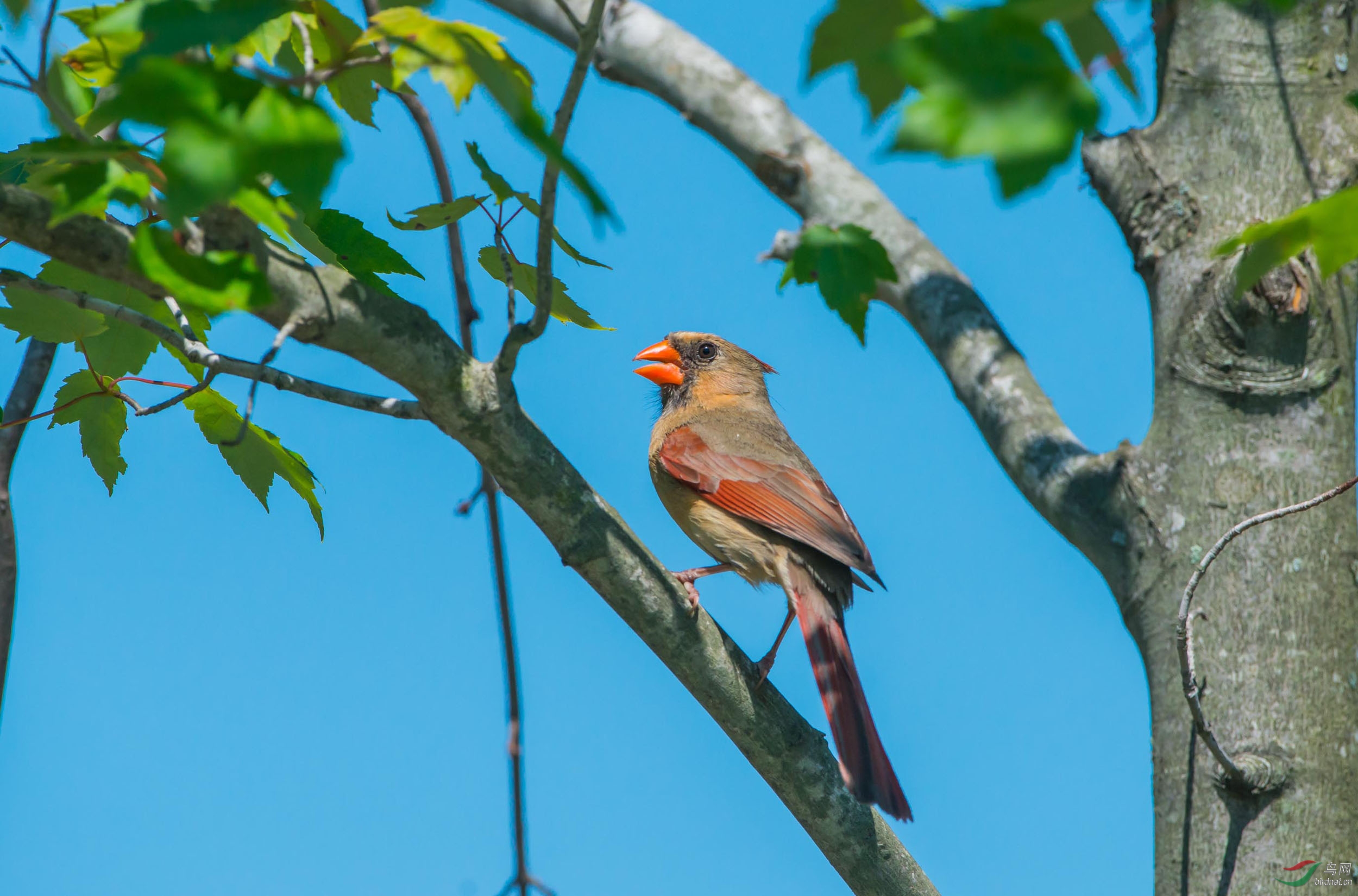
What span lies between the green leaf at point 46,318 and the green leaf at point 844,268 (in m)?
1.72

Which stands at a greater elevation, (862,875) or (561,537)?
(561,537)

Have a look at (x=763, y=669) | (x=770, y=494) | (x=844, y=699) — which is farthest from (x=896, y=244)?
(x=763, y=669)

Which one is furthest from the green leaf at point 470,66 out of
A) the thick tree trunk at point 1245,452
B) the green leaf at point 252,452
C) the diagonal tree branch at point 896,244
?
the thick tree trunk at point 1245,452

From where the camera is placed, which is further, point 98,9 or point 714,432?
point 714,432

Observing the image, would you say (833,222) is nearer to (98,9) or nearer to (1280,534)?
(1280,534)

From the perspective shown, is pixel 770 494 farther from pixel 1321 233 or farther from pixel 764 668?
pixel 1321 233

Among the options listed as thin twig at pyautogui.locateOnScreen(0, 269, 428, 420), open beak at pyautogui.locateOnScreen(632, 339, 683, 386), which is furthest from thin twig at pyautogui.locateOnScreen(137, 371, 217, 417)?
open beak at pyautogui.locateOnScreen(632, 339, 683, 386)

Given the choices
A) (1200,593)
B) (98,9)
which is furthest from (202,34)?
(1200,593)

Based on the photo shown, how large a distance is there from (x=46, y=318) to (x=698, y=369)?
3154 mm

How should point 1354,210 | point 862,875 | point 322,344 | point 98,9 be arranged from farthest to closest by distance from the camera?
point 862,875 → point 98,9 → point 322,344 → point 1354,210

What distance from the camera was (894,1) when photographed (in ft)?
5.37

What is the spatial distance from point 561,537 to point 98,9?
1.41 meters

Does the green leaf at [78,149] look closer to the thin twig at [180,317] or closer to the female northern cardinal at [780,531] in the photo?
the thin twig at [180,317]

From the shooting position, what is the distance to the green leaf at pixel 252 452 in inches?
106
